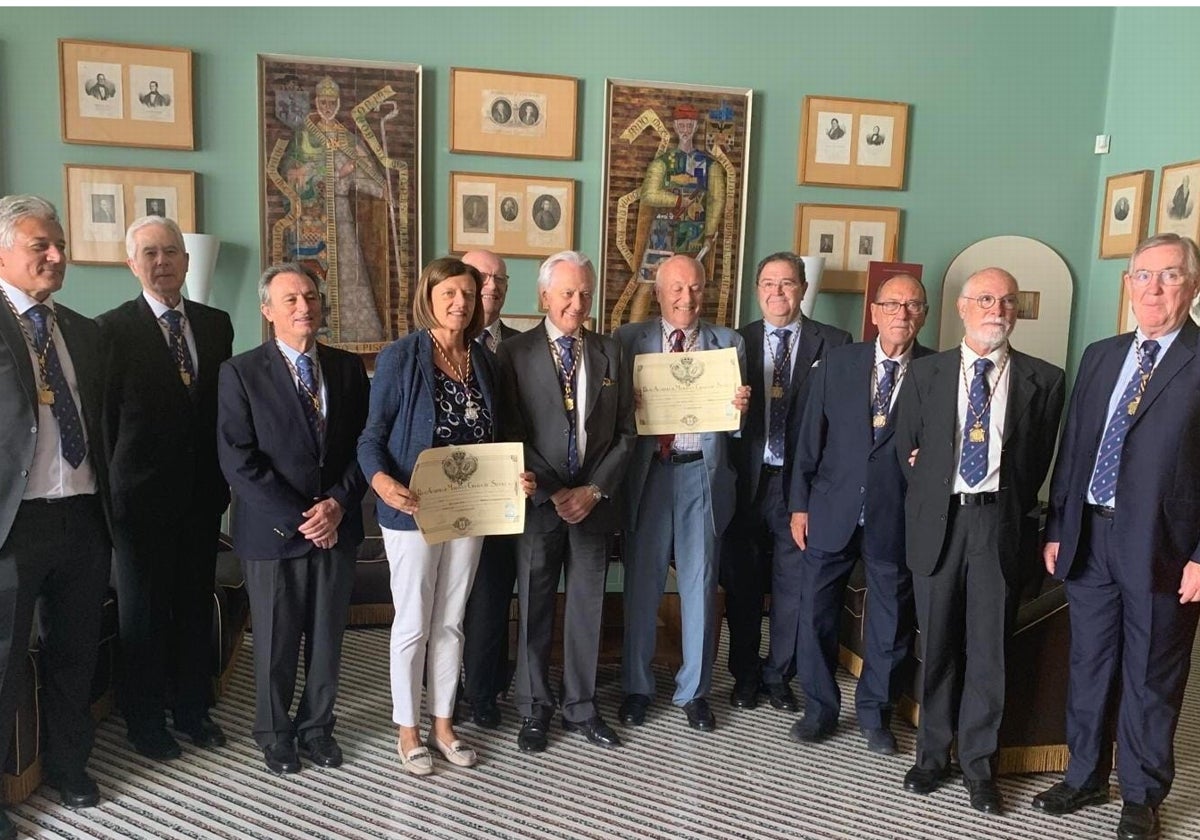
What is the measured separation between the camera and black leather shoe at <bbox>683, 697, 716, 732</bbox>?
3363 mm

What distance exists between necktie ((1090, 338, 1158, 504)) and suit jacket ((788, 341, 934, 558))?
0.59 metres

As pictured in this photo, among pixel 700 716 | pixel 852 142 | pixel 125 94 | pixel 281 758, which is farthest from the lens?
pixel 852 142

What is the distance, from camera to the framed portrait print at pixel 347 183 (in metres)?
4.65

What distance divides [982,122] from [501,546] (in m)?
4.20

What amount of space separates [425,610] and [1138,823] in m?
2.25

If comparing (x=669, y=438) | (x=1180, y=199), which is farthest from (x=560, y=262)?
(x=1180, y=199)

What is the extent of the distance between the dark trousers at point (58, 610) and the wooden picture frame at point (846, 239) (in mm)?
4025

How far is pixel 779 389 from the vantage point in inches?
135

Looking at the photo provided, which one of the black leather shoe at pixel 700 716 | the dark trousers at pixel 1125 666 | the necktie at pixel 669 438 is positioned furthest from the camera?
the black leather shoe at pixel 700 716

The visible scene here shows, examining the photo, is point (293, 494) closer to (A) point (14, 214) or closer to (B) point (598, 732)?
(A) point (14, 214)

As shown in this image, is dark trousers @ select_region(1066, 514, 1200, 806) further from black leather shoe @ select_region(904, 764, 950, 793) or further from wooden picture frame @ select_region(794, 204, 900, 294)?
wooden picture frame @ select_region(794, 204, 900, 294)

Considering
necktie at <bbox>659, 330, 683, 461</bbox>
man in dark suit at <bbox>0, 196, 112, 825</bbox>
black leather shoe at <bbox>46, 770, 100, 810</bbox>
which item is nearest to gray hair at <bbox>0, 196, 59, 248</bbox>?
man in dark suit at <bbox>0, 196, 112, 825</bbox>

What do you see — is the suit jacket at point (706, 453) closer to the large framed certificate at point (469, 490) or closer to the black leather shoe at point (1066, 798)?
the large framed certificate at point (469, 490)

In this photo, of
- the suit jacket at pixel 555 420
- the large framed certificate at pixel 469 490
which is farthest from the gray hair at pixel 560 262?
the large framed certificate at pixel 469 490
